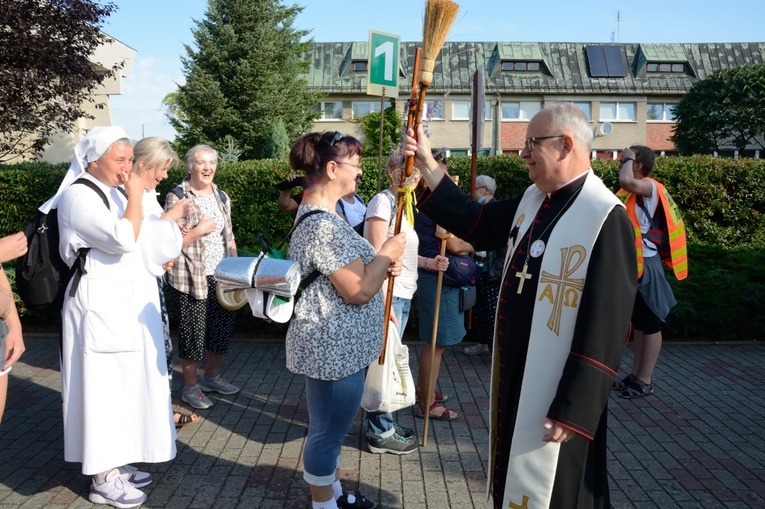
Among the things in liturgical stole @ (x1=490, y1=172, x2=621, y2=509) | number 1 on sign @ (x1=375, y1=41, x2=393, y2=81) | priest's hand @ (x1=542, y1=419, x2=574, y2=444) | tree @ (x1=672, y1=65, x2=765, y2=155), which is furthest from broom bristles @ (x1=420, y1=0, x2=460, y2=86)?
tree @ (x1=672, y1=65, x2=765, y2=155)

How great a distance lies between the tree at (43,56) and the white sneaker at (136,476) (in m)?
8.66

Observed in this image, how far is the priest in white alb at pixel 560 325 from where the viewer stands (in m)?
2.40

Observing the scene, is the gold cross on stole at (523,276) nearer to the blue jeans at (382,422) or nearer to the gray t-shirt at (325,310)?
the gray t-shirt at (325,310)

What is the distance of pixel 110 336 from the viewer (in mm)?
3670

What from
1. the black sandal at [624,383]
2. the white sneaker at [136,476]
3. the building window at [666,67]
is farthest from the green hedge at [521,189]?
the building window at [666,67]

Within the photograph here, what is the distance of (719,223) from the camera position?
29.8 ft

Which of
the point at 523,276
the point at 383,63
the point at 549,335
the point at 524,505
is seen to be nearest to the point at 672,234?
the point at 383,63

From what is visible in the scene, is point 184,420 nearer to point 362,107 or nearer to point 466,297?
point 466,297

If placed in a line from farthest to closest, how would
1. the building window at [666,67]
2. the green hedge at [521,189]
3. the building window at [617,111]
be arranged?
the building window at [666,67] < the building window at [617,111] < the green hedge at [521,189]

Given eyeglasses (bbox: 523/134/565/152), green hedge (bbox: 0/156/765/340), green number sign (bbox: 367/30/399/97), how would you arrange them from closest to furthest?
eyeglasses (bbox: 523/134/565/152), green number sign (bbox: 367/30/399/97), green hedge (bbox: 0/156/765/340)

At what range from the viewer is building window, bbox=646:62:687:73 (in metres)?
42.5

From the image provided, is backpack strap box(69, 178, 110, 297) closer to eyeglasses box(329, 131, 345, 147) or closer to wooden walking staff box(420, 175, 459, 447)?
eyeglasses box(329, 131, 345, 147)

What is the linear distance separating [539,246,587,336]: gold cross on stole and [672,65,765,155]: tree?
114 feet

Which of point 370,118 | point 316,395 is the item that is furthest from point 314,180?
point 370,118
